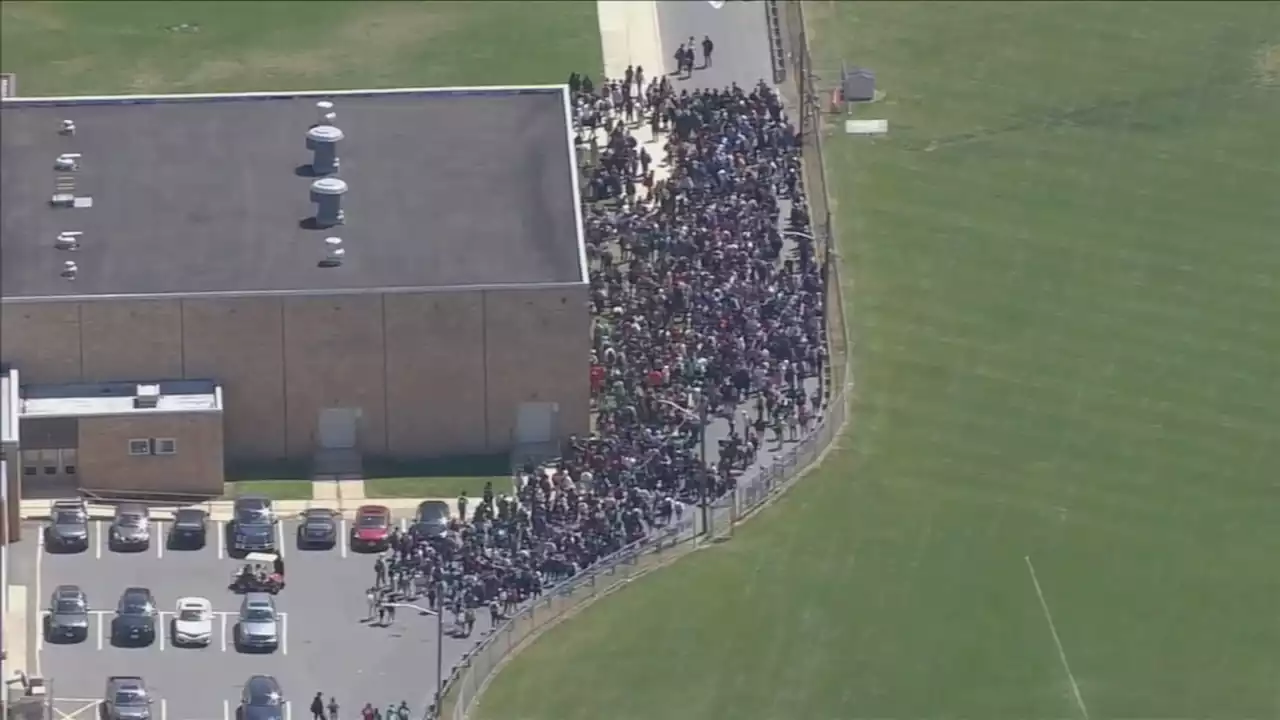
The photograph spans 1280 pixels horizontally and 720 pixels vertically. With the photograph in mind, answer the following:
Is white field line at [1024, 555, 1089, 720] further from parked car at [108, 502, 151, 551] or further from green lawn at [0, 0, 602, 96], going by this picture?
green lawn at [0, 0, 602, 96]

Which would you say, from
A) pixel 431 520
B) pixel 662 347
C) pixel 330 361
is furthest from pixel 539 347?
pixel 431 520

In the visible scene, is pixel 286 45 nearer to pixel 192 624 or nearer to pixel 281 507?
pixel 281 507

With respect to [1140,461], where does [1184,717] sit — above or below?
below

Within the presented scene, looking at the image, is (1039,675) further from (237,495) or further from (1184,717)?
(237,495)

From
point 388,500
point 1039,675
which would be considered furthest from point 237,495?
point 1039,675

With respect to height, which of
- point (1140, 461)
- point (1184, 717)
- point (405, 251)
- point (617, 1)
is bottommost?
point (1184, 717)

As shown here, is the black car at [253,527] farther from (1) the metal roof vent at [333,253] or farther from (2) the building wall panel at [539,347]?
(1) the metal roof vent at [333,253]

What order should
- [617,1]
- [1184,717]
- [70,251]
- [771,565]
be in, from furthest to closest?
[617,1]
[70,251]
[771,565]
[1184,717]
